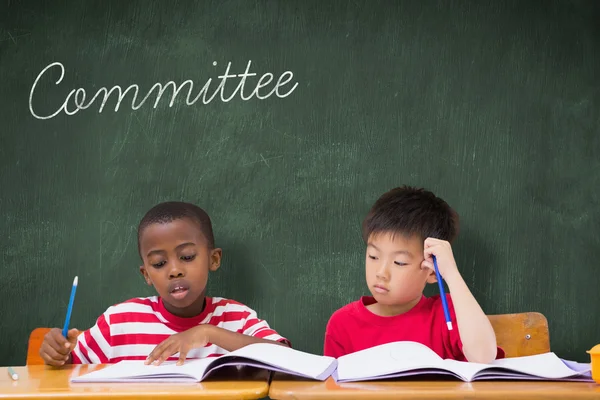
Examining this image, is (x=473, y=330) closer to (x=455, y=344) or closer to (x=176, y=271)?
(x=455, y=344)

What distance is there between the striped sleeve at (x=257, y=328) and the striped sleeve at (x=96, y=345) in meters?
0.38

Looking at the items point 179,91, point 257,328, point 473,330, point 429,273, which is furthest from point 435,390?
point 179,91

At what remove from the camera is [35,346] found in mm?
2002

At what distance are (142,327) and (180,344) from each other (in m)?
0.59

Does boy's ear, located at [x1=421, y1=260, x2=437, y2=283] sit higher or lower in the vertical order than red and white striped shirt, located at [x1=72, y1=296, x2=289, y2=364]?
higher

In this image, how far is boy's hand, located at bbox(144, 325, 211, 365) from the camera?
136 centimetres

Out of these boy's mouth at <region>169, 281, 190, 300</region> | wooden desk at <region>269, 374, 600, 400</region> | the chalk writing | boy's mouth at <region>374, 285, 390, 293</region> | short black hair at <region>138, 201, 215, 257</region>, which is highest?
the chalk writing

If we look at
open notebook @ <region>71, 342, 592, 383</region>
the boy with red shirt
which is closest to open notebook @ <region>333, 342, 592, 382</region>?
open notebook @ <region>71, 342, 592, 383</region>

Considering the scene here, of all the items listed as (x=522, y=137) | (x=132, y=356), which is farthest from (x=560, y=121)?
(x=132, y=356)

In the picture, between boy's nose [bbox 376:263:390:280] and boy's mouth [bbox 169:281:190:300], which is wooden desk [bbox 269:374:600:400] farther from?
boy's mouth [bbox 169:281:190:300]

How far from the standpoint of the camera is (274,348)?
1316 millimetres

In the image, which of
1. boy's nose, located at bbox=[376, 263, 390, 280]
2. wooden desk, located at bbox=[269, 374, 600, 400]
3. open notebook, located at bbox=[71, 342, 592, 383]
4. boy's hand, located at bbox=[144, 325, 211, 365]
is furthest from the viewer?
boy's nose, located at bbox=[376, 263, 390, 280]

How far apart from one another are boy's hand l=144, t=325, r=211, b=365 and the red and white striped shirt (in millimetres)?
376

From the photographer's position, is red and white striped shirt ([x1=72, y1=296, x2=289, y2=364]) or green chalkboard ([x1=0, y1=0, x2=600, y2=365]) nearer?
red and white striped shirt ([x1=72, y1=296, x2=289, y2=364])
